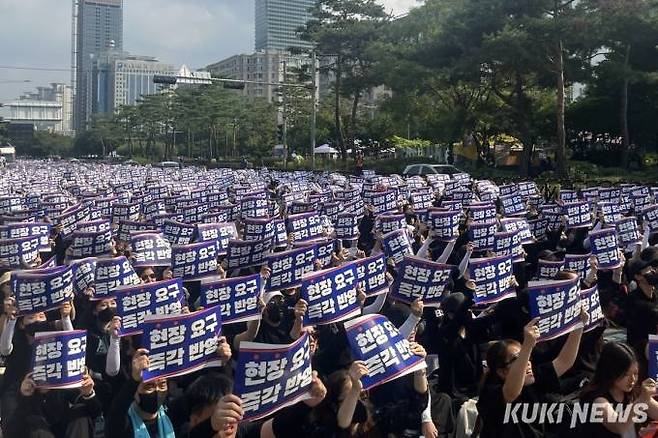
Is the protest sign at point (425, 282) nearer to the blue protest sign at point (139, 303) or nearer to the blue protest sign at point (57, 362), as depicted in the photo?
the blue protest sign at point (139, 303)

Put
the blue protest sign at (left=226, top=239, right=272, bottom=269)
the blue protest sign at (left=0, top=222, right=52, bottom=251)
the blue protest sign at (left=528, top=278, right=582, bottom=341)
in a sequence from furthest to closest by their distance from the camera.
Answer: the blue protest sign at (left=0, top=222, right=52, bottom=251) → the blue protest sign at (left=226, top=239, right=272, bottom=269) → the blue protest sign at (left=528, top=278, right=582, bottom=341)


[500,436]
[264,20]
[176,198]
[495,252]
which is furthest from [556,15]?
[264,20]

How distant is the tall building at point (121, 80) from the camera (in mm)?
144625

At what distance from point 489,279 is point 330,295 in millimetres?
1954

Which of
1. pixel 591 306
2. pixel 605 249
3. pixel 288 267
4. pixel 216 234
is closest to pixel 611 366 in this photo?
pixel 591 306

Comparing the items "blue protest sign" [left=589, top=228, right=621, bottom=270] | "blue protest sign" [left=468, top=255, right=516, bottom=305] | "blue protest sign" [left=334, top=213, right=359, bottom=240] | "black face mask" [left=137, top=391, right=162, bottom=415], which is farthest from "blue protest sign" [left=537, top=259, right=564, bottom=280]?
"black face mask" [left=137, top=391, right=162, bottom=415]

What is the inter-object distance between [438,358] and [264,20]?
160m

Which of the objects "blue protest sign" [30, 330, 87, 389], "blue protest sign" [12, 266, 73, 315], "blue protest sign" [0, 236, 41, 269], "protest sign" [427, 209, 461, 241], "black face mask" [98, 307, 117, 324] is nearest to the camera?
"blue protest sign" [30, 330, 87, 389]

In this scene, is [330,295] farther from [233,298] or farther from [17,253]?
[17,253]

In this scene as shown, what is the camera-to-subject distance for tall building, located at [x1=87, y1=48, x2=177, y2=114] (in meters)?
145

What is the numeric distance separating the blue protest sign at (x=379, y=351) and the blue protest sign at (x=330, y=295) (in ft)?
4.62

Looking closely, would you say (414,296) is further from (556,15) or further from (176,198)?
(556,15)

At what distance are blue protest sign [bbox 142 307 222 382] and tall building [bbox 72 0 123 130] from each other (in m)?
157

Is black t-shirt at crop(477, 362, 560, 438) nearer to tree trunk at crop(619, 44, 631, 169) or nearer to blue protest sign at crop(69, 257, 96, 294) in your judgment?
blue protest sign at crop(69, 257, 96, 294)
